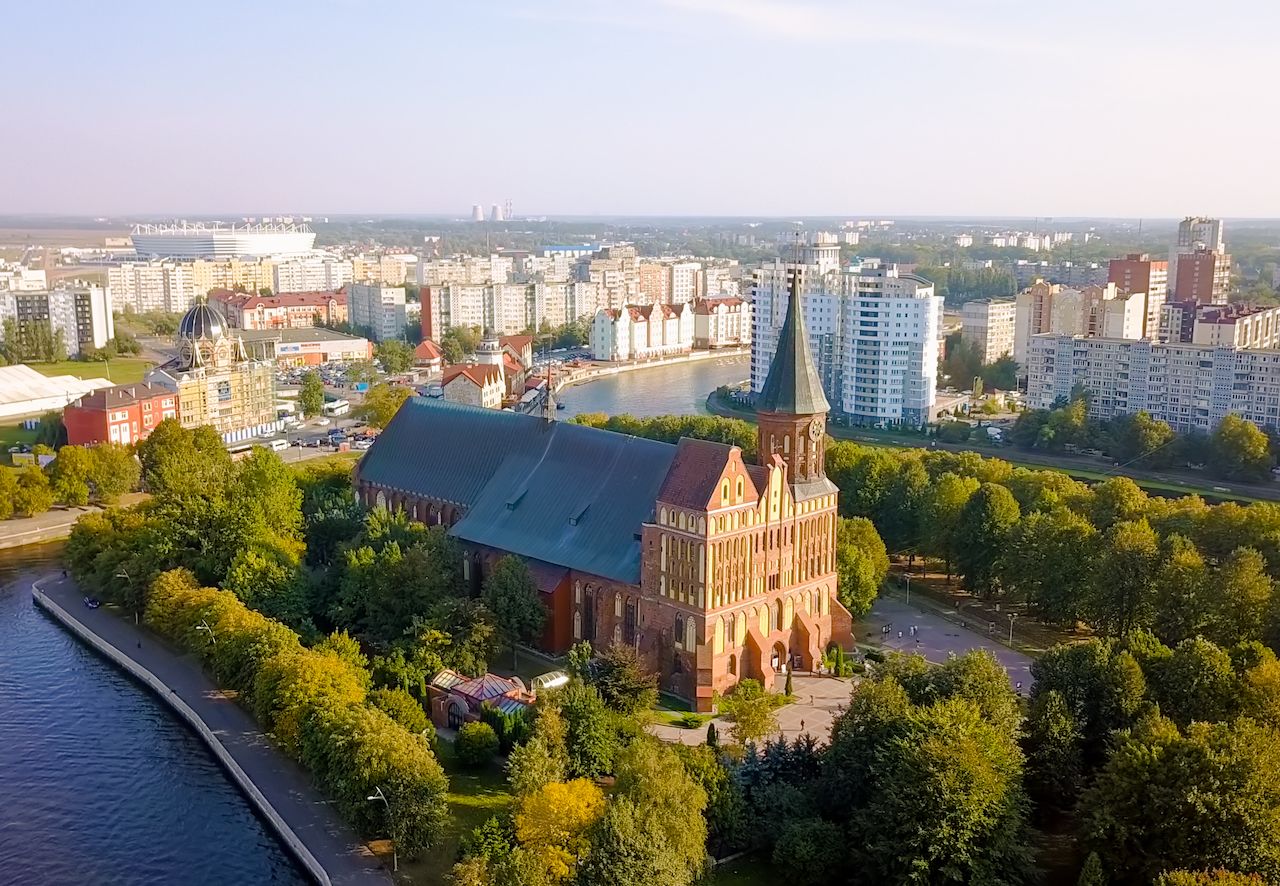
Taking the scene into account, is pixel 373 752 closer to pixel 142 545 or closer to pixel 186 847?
pixel 186 847

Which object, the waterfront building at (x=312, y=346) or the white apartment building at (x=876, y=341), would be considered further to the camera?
the waterfront building at (x=312, y=346)

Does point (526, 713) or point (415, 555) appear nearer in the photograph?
point (526, 713)

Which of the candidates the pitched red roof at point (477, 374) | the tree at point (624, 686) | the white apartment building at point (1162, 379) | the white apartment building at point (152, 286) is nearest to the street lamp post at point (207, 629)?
the tree at point (624, 686)

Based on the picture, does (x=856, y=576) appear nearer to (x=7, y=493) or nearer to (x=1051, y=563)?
(x=1051, y=563)

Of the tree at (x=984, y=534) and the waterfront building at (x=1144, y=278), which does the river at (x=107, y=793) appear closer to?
the tree at (x=984, y=534)

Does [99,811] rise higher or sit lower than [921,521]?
lower

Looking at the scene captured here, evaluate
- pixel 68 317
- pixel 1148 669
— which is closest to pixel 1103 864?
pixel 1148 669
